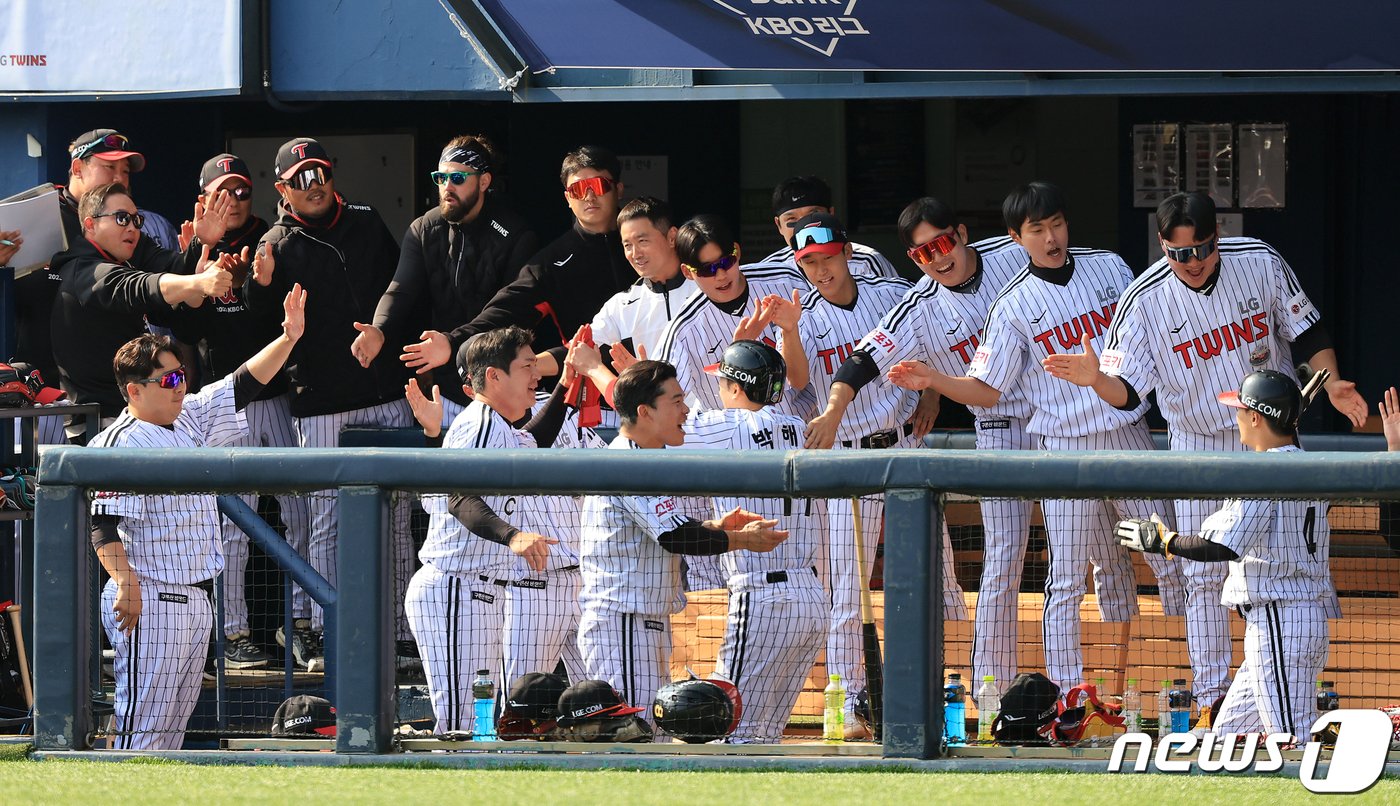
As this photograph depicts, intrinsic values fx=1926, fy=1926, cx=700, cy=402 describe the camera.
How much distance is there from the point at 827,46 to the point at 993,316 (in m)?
1.28

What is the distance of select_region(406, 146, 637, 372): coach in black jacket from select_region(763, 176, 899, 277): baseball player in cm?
53

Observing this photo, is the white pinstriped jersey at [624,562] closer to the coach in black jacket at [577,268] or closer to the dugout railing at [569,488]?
the dugout railing at [569,488]

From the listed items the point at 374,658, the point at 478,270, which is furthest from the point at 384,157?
the point at 374,658

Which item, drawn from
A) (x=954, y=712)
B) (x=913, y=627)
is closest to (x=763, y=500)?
(x=913, y=627)


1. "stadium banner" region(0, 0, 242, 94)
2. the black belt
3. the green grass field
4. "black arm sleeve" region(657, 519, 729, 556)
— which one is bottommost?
the green grass field

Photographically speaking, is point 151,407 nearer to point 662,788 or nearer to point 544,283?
point 544,283

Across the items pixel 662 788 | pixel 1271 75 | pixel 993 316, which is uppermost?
pixel 1271 75

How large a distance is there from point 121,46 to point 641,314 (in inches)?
108

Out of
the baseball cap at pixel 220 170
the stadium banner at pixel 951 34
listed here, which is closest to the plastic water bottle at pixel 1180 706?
the stadium banner at pixel 951 34

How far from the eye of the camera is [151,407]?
205 inches

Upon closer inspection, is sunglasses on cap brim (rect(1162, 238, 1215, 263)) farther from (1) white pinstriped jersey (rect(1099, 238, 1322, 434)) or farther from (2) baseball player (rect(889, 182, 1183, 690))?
(2) baseball player (rect(889, 182, 1183, 690))

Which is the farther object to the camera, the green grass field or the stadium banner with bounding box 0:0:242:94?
the stadium banner with bounding box 0:0:242:94

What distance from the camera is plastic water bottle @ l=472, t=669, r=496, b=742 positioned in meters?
4.32

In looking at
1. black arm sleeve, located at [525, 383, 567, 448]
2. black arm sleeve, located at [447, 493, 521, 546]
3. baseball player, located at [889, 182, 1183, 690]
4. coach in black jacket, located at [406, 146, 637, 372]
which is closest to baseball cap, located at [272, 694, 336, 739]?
black arm sleeve, located at [447, 493, 521, 546]
